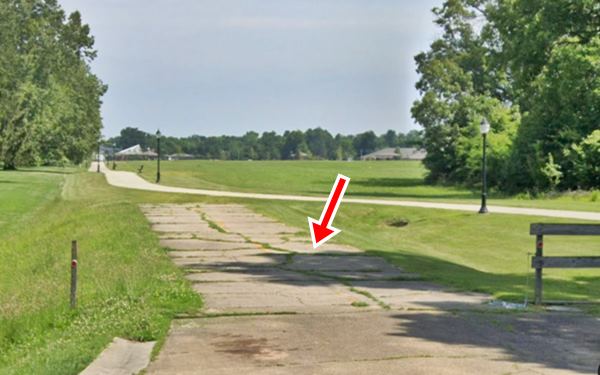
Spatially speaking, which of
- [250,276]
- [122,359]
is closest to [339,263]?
[250,276]

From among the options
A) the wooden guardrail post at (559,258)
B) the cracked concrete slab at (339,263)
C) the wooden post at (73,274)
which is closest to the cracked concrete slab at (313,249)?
the cracked concrete slab at (339,263)

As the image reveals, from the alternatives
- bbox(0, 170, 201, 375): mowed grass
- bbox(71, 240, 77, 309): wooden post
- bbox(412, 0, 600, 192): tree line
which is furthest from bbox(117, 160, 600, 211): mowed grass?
bbox(71, 240, 77, 309): wooden post

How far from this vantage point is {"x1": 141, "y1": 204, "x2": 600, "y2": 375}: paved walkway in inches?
262

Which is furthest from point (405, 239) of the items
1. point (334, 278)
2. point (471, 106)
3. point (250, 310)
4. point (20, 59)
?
point (20, 59)

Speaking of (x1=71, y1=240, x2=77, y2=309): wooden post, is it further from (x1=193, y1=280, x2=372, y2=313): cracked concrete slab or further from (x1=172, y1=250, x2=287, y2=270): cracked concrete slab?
(x1=172, y1=250, x2=287, y2=270): cracked concrete slab

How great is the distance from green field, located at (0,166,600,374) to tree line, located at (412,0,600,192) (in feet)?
13.8

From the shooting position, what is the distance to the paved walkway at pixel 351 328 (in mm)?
6664

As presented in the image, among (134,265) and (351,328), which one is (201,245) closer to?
(134,265)

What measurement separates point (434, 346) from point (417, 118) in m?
51.1

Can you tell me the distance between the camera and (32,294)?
498 inches

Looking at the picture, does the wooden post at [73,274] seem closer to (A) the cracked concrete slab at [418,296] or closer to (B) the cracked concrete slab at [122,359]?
(B) the cracked concrete slab at [122,359]

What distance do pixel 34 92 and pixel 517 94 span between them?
47.3 metres

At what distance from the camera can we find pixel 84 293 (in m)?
10.9

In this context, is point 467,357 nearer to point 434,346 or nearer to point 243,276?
point 434,346
